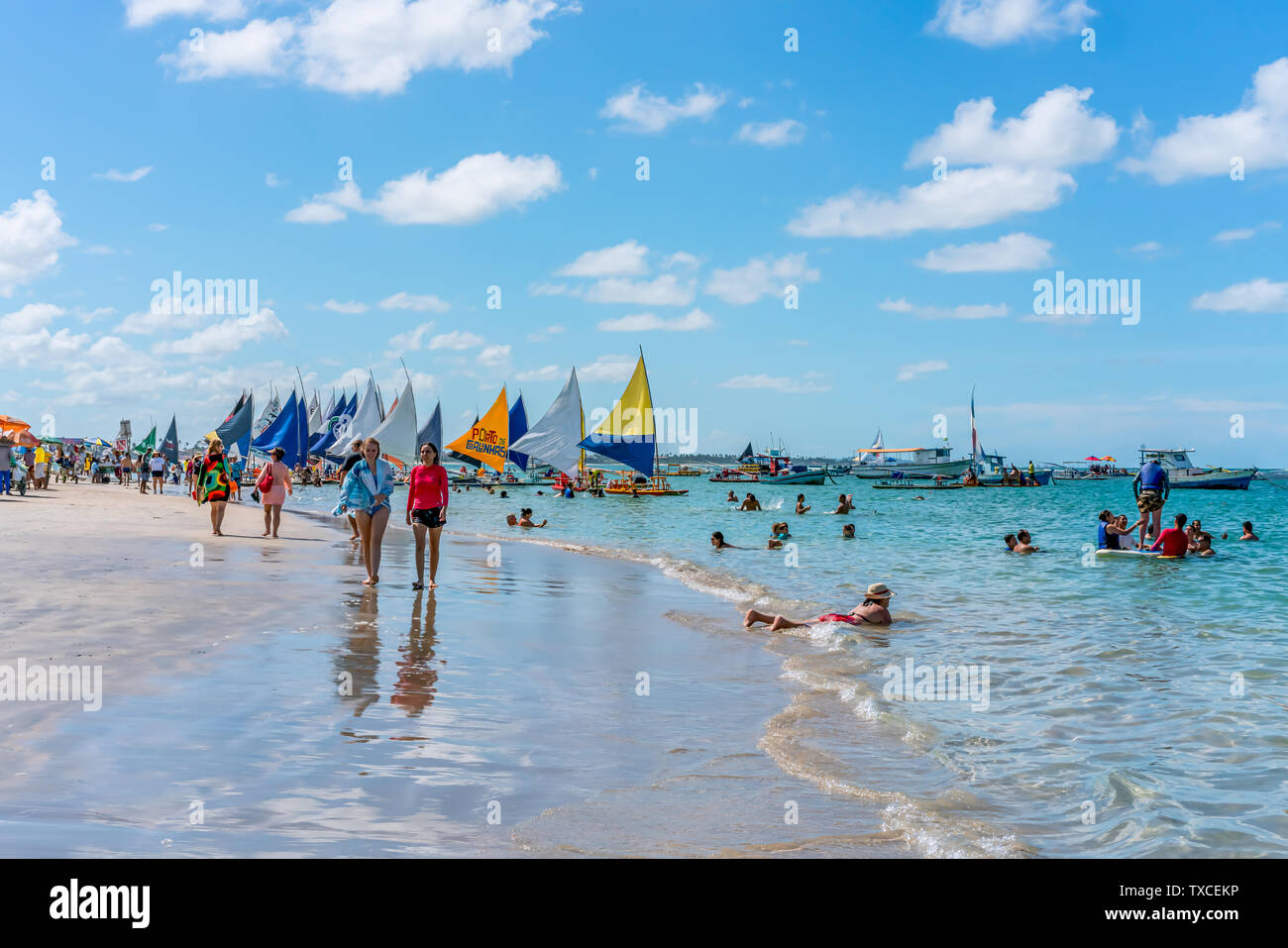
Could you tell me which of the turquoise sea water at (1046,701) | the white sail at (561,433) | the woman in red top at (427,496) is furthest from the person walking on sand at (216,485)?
the white sail at (561,433)

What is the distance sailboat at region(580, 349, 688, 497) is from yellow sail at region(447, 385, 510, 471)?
1270 cm

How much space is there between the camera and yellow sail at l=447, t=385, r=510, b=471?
62781 mm

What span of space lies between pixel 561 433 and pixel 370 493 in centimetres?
4217

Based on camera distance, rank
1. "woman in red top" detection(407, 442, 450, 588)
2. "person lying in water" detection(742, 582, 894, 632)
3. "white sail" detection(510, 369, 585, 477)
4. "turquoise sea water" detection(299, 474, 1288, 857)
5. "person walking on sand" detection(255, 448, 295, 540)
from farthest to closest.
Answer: "white sail" detection(510, 369, 585, 477) < "person walking on sand" detection(255, 448, 295, 540) < "woman in red top" detection(407, 442, 450, 588) < "person lying in water" detection(742, 582, 894, 632) < "turquoise sea water" detection(299, 474, 1288, 857)

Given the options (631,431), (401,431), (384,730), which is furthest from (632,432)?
(384,730)

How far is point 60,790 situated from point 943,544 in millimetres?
29410

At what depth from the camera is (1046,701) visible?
27.3ft

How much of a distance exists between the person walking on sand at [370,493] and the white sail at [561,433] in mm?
40792

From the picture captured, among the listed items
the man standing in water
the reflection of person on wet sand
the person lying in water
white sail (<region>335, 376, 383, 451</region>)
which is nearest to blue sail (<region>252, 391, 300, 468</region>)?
white sail (<region>335, 376, 383, 451</region>)

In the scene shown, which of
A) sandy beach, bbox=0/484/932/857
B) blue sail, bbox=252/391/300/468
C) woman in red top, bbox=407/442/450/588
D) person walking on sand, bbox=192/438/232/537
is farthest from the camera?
blue sail, bbox=252/391/300/468

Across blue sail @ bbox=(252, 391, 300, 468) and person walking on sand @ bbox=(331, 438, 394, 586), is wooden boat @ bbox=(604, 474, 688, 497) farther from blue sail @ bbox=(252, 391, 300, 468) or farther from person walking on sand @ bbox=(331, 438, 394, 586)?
person walking on sand @ bbox=(331, 438, 394, 586)

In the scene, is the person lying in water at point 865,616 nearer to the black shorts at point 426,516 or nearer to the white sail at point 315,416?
the black shorts at point 426,516

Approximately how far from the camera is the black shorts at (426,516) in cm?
1273

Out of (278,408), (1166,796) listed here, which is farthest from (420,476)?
(278,408)
